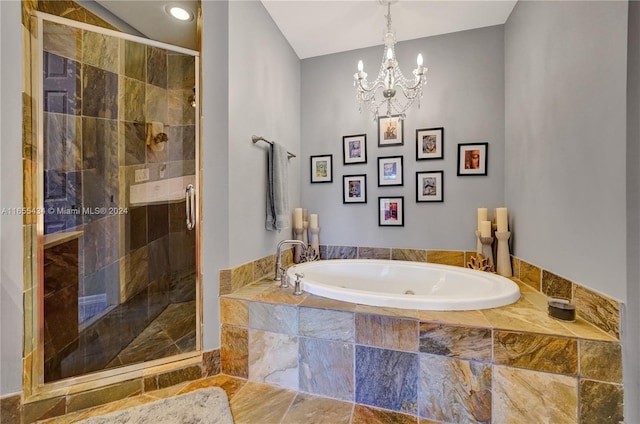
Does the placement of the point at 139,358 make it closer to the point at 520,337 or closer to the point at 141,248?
the point at 141,248

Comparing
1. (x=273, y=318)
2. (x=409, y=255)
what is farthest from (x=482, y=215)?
(x=273, y=318)

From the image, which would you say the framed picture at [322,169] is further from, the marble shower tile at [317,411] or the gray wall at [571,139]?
the marble shower tile at [317,411]

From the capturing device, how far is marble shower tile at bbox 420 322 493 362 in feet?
3.50

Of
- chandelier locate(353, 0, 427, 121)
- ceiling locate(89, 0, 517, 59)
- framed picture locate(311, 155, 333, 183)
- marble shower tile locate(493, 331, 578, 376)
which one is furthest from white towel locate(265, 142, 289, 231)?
marble shower tile locate(493, 331, 578, 376)

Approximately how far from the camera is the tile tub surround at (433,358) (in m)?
0.97

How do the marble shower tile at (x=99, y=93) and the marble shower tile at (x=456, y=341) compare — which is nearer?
the marble shower tile at (x=456, y=341)

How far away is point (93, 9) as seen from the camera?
5.46 ft

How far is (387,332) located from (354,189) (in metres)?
1.42

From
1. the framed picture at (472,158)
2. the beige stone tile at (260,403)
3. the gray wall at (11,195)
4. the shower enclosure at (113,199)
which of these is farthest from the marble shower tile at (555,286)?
the gray wall at (11,195)

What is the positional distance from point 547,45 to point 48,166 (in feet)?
9.50

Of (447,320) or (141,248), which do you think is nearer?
(447,320)

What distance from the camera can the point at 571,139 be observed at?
126cm

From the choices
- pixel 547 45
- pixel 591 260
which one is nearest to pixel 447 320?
pixel 591 260

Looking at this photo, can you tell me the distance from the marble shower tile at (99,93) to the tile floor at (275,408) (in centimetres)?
174
